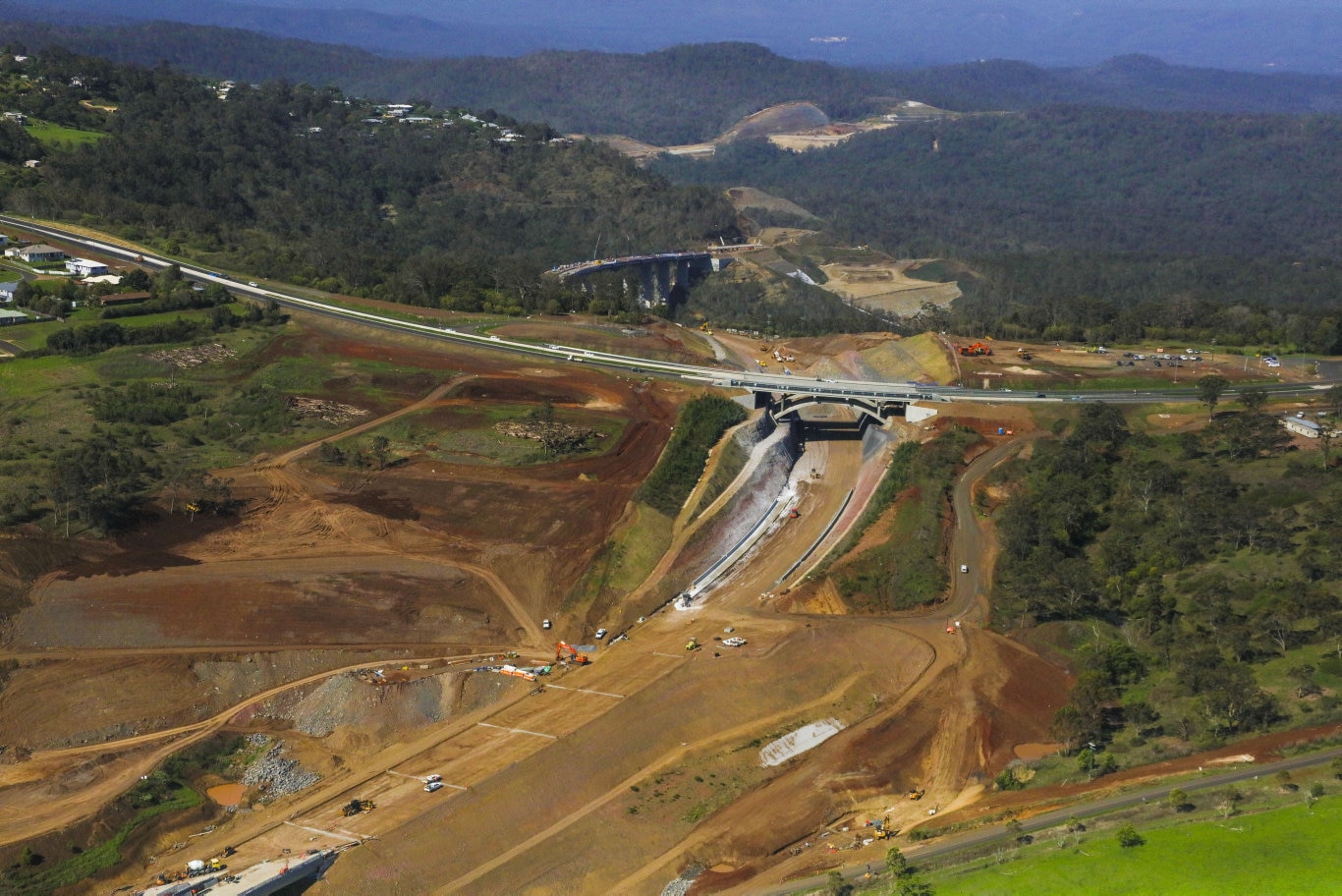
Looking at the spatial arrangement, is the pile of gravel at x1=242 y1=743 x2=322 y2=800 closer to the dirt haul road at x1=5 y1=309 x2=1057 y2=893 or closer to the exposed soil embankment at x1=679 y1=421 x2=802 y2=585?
the dirt haul road at x1=5 y1=309 x2=1057 y2=893

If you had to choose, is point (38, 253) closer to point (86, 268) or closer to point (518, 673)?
point (86, 268)

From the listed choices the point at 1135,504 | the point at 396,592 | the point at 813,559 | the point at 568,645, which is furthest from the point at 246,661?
the point at 1135,504

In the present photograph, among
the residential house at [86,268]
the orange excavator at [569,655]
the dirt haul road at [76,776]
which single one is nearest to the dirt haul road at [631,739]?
the orange excavator at [569,655]

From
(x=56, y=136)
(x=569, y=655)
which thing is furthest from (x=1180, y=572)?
(x=56, y=136)

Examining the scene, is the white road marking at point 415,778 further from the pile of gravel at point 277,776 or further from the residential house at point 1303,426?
the residential house at point 1303,426

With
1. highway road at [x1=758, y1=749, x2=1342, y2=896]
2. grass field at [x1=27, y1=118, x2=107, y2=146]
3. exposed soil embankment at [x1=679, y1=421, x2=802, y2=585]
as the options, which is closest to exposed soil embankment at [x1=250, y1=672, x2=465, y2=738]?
highway road at [x1=758, y1=749, x2=1342, y2=896]

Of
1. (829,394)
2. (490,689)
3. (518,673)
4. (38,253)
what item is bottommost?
(490,689)
